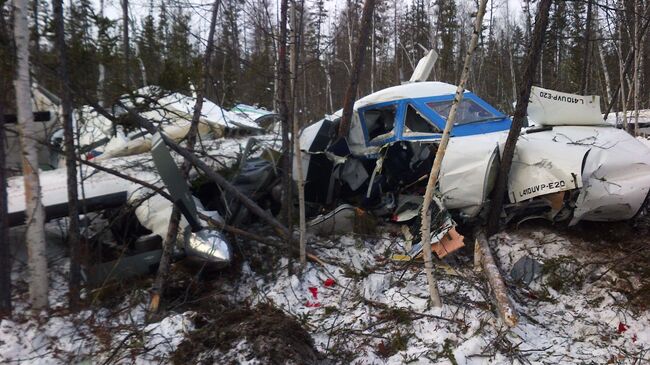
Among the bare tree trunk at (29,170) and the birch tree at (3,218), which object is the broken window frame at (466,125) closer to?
the bare tree trunk at (29,170)

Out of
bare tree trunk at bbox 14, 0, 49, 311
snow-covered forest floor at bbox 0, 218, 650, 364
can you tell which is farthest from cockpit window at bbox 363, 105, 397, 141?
bare tree trunk at bbox 14, 0, 49, 311

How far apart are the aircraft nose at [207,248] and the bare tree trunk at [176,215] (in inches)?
6.9

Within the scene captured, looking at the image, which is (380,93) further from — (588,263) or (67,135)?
(67,135)

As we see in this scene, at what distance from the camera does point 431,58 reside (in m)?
8.38

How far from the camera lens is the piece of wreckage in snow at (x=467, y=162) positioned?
540 cm

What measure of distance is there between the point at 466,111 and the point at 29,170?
573 centimetres

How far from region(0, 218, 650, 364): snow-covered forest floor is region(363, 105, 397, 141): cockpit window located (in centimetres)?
248

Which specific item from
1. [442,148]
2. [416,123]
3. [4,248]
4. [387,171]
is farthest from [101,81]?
[416,123]

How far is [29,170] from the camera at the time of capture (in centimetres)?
408

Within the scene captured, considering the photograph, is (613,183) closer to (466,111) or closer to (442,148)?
(466,111)

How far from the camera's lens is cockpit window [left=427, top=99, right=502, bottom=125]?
23.0ft

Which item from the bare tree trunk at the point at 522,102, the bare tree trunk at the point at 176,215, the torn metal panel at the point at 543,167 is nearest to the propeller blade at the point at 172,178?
the bare tree trunk at the point at 176,215

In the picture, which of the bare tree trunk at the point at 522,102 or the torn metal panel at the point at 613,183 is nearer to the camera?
the torn metal panel at the point at 613,183

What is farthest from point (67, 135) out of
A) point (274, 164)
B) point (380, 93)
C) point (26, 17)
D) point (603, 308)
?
point (603, 308)
